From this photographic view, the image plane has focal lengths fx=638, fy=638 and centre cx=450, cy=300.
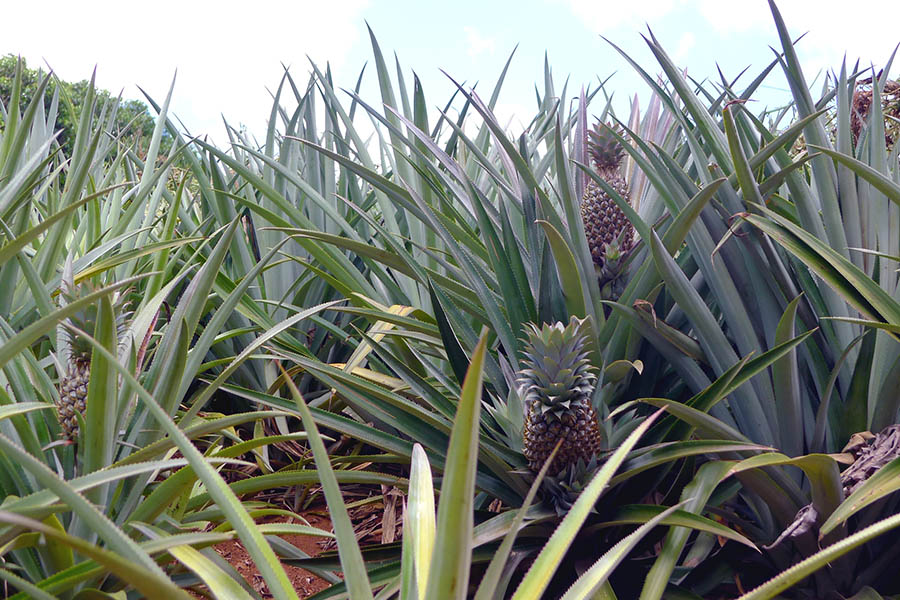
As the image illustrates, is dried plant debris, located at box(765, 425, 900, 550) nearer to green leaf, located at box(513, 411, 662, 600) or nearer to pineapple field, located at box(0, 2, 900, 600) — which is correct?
pineapple field, located at box(0, 2, 900, 600)

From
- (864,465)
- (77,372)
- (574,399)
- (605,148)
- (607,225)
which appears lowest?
(864,465)

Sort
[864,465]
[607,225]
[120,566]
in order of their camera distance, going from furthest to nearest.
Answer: [607,225] → [864,465] → [120,566]

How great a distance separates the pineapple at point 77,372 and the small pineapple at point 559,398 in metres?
0.65

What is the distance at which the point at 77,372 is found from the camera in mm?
978

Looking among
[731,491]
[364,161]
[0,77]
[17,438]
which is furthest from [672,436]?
[0,77]

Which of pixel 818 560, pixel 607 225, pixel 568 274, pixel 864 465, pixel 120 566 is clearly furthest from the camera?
pixel 607 225

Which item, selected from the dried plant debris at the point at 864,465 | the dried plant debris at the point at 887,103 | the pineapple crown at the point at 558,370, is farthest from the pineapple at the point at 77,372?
the dried plant debris at the point at 887,103

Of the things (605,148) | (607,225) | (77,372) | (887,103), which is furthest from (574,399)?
(887,103)

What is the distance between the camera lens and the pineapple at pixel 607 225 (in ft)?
4.38

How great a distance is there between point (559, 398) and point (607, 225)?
0.53 meters

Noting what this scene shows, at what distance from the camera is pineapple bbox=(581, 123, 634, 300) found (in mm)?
1335

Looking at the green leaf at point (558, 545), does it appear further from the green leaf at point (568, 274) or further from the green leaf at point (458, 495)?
the green leaf at point (568, 274)

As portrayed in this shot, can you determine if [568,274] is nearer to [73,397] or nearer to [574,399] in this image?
[574,399]

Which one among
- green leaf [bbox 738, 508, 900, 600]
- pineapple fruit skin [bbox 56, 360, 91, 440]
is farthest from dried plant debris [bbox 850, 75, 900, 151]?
pineapple fruit skin [bbox 56, 360, 91, 440]
